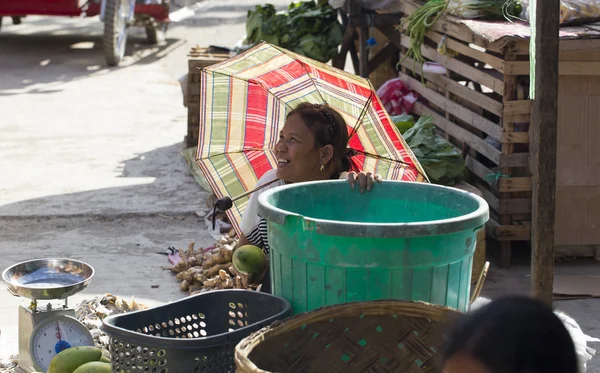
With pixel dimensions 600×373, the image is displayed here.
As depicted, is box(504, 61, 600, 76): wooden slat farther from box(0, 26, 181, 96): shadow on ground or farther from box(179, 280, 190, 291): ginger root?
box(0, 26, 181, 96): shadow on ground

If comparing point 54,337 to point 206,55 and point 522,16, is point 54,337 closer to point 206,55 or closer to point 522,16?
point 522,16

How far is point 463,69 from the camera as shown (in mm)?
5457

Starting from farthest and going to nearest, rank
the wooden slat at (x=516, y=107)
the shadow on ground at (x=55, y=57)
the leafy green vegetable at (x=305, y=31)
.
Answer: the shadow on ground at (x=55, y=57)
the leafy green vegetable at (x=305, y=31)
the wooden slat at (x=516, y=107)

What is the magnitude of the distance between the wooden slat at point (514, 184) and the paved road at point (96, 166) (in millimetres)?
1807

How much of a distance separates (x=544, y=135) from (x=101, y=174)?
4.47 metres

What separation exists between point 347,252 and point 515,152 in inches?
107

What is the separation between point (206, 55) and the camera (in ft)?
24.6

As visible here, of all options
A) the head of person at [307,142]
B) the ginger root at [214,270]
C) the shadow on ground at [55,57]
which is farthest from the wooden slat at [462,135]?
the shadow on ground at [55,57]

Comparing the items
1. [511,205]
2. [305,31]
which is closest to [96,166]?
[305,31]

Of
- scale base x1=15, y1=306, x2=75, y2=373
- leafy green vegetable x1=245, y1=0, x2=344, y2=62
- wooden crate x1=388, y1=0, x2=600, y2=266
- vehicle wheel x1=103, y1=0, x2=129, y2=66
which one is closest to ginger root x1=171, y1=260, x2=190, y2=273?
scale base x1=15, y1=306, x2=75, y2=373

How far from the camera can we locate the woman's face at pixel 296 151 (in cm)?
351

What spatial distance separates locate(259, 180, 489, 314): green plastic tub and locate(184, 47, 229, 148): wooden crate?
14.8 ft

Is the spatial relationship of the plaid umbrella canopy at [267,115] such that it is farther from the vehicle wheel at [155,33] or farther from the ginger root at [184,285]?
the vehicle wheel at [155,33]

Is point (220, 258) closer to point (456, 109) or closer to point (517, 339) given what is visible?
point (456, 109)
